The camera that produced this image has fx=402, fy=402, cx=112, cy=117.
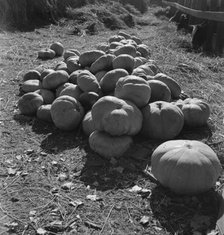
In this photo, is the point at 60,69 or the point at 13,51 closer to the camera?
the point at 60,69

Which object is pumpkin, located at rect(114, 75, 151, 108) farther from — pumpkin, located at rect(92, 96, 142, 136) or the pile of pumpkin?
pumpkin, located at rect(92, 96, 142, 136)

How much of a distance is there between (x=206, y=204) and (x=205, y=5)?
10.6m

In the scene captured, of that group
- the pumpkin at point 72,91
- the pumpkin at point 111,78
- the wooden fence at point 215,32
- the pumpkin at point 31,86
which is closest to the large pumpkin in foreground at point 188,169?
the pumpkin at point 111,78

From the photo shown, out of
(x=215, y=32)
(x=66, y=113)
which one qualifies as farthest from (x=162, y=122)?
(x=215, y=32)

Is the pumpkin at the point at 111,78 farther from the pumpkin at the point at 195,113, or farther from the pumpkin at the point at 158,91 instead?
the pumpkin at the point at 195,113

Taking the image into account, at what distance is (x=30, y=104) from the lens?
641 centimetres

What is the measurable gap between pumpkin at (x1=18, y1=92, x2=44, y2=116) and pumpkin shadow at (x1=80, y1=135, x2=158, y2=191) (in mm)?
1529

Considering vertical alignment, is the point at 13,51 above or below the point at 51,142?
below

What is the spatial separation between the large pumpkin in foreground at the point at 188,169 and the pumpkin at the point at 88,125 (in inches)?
57.0

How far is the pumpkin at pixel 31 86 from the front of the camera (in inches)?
275

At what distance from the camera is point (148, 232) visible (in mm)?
3766

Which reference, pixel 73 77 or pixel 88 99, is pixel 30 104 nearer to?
pixel 73 77

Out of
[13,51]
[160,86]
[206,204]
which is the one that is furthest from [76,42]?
[206,204]

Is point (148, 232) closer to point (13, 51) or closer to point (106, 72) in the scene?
point (106, 72)
